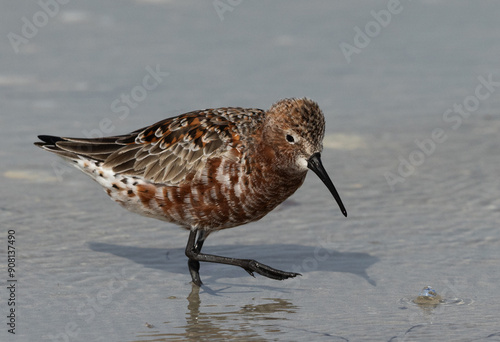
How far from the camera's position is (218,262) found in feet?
29.4

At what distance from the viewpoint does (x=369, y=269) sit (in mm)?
8789

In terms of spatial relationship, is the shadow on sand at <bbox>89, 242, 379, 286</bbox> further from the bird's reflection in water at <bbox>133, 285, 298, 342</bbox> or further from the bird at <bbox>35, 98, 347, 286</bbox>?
the bird's reflection in water at <bbox>133, 285, 298, 342</bbox>

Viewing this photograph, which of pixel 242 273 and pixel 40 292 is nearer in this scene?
pixel 40 292

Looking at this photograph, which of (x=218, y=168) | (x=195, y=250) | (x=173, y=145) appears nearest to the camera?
(x=218, y=168)

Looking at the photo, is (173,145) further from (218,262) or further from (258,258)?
(258,258)

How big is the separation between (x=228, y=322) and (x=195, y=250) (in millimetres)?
1533

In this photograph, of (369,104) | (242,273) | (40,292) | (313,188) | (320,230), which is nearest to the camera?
(40,292)

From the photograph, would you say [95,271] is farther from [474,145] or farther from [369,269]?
[474,145]

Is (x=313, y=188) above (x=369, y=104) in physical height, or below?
below

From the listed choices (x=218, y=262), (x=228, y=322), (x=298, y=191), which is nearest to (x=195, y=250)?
(x=218, y=262)

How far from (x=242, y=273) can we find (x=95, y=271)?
1.59 m

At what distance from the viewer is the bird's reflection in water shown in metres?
7.18

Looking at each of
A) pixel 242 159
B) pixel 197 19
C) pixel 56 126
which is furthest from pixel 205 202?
pixel 197 19

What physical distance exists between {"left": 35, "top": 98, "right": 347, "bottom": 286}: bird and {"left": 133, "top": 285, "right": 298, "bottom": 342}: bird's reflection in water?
1.93 feet
